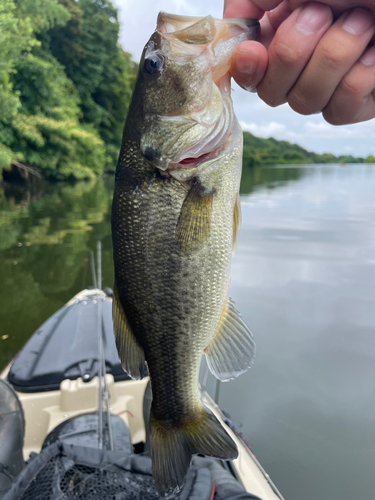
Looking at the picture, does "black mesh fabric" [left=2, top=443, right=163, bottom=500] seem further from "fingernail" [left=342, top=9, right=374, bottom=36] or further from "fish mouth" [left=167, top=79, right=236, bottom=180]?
"fingernail" [left=342, top=9, right=374, bottom=36]

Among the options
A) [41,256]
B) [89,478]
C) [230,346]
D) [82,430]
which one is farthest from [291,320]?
[41,256]

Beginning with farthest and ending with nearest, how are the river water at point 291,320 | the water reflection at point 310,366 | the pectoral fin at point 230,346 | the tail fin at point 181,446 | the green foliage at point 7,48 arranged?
the green foliage at point 7,48 < the river water at point 291,320 < the water reflection at point 310,366 < the pectoral fin at point 230,346 < the tail fin at point 181,446

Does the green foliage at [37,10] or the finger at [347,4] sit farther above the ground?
the green foliage at [37,10]

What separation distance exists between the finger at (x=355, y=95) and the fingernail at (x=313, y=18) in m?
0.17

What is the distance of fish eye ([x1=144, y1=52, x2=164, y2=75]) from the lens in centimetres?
131

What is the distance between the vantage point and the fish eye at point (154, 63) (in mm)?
1314

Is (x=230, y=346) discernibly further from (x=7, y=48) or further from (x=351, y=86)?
(x=7, y=48)

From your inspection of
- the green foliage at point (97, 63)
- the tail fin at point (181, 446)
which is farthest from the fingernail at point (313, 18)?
the green foliage at point (97, 63)

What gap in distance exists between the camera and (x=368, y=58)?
117cm

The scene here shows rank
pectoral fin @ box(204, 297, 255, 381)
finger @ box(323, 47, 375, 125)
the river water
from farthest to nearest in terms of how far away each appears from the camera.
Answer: the river water, pectoral fin @ box(204, 297, 255, 381), finger @ box(323, 47, 375, 125)

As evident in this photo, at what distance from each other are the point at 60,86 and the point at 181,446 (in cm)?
2780

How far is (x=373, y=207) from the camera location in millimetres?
16562

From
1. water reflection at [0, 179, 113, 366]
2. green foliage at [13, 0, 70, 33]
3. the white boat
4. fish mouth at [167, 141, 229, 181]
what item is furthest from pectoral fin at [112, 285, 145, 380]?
green foliage at [13, 0, 70, 33]

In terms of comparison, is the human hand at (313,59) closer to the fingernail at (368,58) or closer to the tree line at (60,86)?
the fingernail at (368,58)
